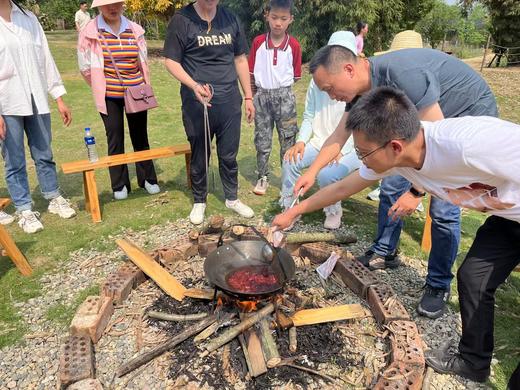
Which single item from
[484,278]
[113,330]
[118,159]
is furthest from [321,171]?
[113,330]

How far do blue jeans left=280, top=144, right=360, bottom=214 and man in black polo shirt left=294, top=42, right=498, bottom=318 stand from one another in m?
0.93

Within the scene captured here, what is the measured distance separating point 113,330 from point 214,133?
2311 millimetres

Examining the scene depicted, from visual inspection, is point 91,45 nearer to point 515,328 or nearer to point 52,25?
point 515,328

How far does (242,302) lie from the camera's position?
2816mm

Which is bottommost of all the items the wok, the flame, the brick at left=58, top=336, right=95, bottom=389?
the brick at left=58, top=336, right=95, bottom=389

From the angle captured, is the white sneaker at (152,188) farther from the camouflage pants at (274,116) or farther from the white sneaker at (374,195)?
the white sneaker at (374,195)

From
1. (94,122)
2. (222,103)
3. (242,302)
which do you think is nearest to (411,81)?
(242,302)

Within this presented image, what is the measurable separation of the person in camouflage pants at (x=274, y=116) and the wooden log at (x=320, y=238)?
5.16ft

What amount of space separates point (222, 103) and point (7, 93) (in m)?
2.02

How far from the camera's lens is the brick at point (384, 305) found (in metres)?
2.84

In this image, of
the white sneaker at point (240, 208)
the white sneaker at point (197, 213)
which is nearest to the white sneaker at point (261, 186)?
the white sneaker at point (240, 208)

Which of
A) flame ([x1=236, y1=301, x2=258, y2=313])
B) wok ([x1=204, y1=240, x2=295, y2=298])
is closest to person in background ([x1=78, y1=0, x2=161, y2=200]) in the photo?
wok ([x1=204, y1=240, x2=295, y2=298])

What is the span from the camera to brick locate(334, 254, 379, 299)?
10.5ft

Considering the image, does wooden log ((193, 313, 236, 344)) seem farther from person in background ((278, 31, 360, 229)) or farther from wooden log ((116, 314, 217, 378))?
person in background ((278, 31, 360, 229))
